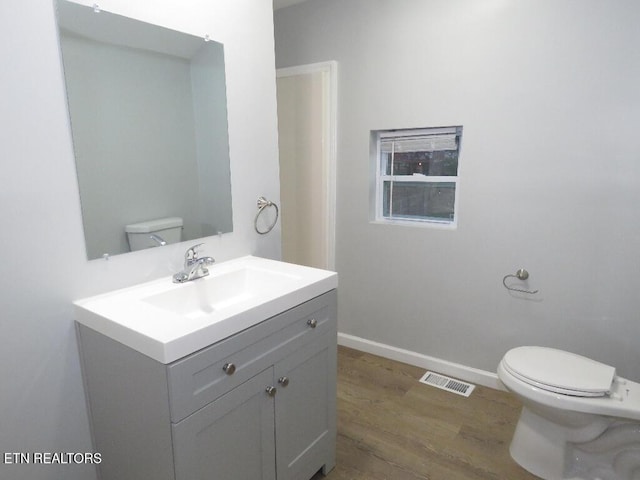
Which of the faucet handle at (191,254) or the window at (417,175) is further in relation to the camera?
the window at (417,175)

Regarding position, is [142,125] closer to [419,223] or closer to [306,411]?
[306,411]

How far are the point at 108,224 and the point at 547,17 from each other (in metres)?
2.17

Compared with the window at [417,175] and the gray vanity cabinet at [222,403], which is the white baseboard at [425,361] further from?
the gray vanity cabinet at [222,403]

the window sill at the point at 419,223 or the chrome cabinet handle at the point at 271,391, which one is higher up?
the window sill at the point at 419,223

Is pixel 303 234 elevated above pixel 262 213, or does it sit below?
below

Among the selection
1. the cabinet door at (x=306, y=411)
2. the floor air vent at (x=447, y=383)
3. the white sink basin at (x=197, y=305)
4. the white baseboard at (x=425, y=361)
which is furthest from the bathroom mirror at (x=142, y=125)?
the floor air vent at (x=447, y=383)

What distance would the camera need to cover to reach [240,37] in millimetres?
1790

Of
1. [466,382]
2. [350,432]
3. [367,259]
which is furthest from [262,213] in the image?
[466,382]

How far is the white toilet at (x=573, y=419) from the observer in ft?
5.16

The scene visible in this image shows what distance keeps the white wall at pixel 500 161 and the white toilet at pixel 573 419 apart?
436mm

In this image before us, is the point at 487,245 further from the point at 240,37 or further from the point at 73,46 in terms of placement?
the point at 73,46

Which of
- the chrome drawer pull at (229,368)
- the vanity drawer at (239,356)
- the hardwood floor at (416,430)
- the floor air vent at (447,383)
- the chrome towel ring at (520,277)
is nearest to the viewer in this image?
the vanity drawer at (239,356)

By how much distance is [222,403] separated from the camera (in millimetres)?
1188

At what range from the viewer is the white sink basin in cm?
108
